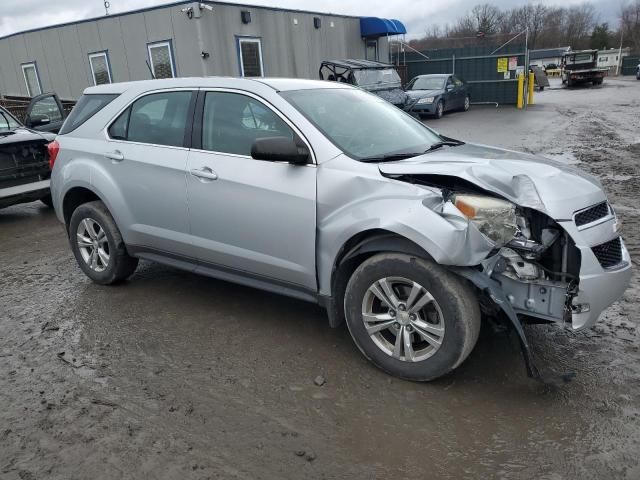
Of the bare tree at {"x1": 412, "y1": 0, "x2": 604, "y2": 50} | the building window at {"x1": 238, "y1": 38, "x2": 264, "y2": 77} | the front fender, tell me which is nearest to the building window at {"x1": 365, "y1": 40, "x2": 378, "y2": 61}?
the building window at {"x1": 238, "y1": 38, "x2": 264, "y2": 77}

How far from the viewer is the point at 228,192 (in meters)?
3.76

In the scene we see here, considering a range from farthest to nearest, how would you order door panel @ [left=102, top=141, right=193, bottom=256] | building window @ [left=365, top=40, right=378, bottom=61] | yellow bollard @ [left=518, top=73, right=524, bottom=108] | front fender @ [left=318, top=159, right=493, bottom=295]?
1. building window @ [left=365, top=40, right=378, bottom=61]
2. yellow bollard @ [left=518, top=73, right=524, bottom=108]
3. door panel @ [left=102, top=141, right=193, bottom=256]
4. front fender @ [left=318, top=159, right=493, bottom=295]

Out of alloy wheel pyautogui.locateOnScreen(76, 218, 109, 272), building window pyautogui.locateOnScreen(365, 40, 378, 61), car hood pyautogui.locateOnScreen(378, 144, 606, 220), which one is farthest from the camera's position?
building window pyautogui.locateOnScreen(365, 40, 378, 61)

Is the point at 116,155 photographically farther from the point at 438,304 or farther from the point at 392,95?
the point at 392,95

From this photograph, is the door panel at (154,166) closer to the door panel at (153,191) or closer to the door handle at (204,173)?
the door panel at (153,191)

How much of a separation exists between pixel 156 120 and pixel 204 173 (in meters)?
0.84

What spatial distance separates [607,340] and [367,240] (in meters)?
1.84

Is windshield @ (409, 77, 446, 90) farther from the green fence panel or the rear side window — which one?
the rear side window

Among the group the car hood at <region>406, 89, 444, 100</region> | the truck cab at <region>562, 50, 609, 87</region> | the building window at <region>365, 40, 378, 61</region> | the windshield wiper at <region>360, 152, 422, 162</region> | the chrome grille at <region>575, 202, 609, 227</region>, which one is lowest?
the truck cab at <region>562, 50, 609, 87</region>

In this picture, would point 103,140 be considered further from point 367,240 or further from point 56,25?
point 56,25

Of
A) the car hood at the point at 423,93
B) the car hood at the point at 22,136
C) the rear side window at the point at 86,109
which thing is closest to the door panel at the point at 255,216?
the rear side window at the point at 86,109

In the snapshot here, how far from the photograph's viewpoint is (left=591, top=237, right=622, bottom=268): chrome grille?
3.01 meters

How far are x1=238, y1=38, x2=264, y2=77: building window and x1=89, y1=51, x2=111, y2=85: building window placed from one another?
15.3 feet

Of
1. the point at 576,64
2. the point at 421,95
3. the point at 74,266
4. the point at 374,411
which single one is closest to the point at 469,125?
the point at 421,95
